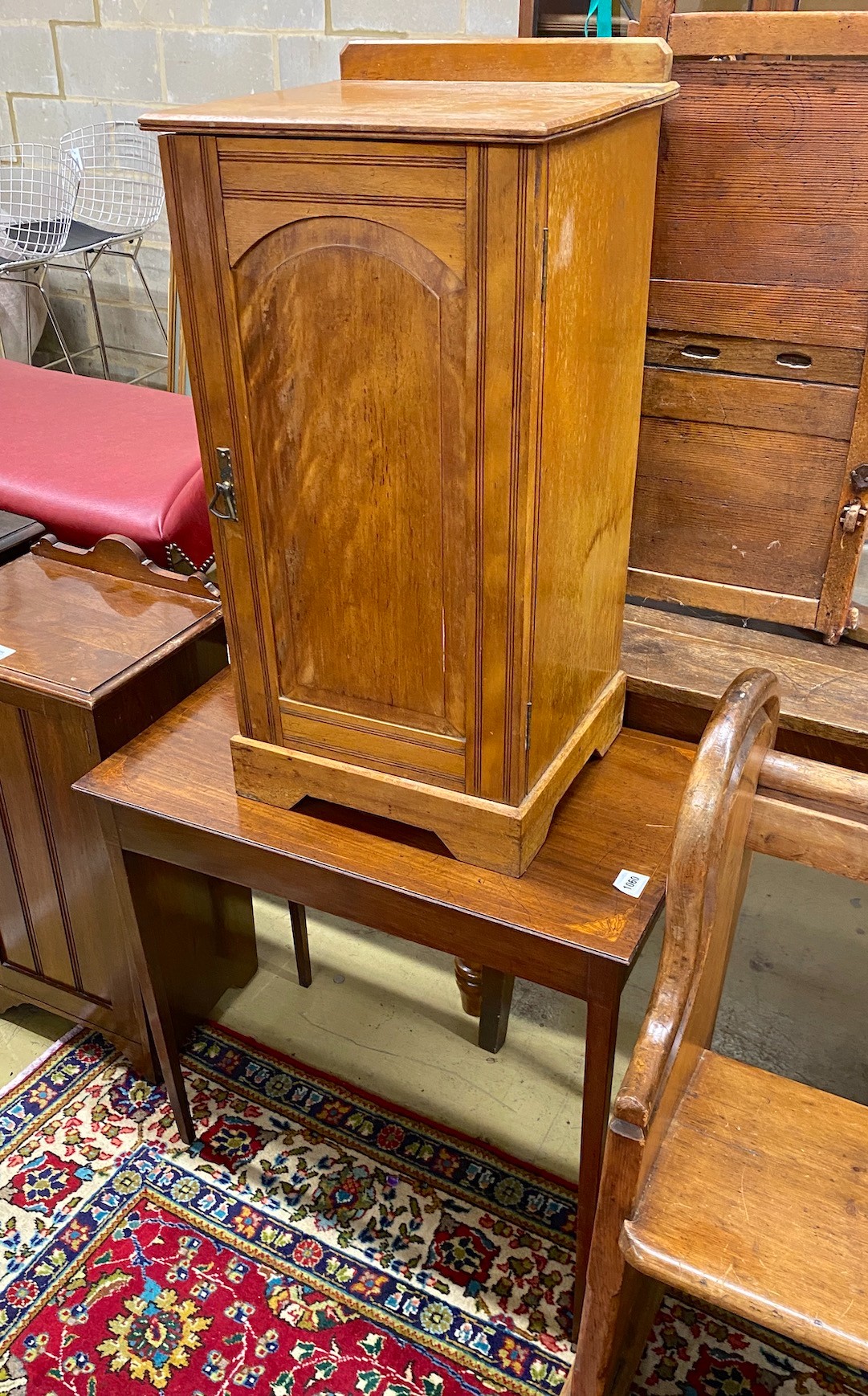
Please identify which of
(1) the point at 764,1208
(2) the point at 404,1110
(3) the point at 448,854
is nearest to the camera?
(1) the point at 764,1208

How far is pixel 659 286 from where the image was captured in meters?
1.48

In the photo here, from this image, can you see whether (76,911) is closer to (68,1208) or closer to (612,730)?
(68,1208)

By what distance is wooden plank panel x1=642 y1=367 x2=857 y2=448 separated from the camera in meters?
1.45

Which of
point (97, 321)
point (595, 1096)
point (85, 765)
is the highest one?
point (97, 321)

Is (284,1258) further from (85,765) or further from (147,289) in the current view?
(147,289)

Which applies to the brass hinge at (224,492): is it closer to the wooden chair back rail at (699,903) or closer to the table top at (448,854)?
the table top at (448,854)

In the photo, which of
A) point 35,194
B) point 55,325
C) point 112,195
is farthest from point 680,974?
point 35,194

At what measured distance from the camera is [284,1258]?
1732 millimetres

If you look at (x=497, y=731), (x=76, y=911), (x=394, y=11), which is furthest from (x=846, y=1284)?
(x=394, y=11)

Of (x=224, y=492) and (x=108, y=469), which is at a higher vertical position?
(x=224, y=492)

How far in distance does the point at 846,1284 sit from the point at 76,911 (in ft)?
4.31

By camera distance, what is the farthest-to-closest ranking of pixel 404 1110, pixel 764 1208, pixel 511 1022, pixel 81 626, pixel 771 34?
pixel 511 1022, pixel 404 1110, pixel 81 626, pixel 771 34, pixel 764 1208

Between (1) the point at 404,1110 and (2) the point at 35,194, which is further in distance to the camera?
(2) the point at 35,194

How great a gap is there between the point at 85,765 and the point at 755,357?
1130mm
